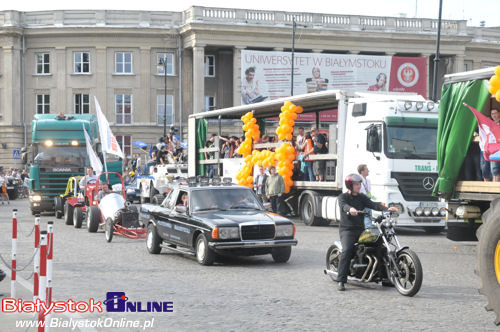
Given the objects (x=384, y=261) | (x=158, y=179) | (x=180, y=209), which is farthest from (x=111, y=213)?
(x=158, y=179)

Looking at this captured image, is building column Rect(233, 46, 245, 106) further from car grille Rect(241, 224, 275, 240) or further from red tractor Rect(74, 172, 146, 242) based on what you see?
car grille Rect(241, 224, 275, 240)

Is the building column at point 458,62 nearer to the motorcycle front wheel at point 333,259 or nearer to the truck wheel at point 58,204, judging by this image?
the truck wheel at point 58,204

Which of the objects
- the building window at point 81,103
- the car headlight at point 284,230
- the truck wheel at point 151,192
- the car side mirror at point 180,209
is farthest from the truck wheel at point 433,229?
the building window at point 81,103

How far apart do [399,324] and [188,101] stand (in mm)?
64209

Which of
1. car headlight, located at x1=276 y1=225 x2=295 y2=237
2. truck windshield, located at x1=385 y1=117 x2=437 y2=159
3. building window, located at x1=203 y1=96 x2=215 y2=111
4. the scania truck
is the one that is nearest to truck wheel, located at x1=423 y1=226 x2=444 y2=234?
truck windshield, located at x1=385 y1=117 x2=437 y2=159

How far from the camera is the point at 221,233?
13.1m

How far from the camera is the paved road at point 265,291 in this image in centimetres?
850

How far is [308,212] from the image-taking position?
23.3 meters

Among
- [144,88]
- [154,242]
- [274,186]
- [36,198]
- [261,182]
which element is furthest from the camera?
[144,88]

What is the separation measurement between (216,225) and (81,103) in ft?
196

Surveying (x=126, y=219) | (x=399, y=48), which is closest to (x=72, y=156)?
(x=126, y=219)

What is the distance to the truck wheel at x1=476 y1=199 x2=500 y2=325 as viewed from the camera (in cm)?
787

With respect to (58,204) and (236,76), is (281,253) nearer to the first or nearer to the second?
(58,204)

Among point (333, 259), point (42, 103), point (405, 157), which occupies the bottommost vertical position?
point (333, 259)
